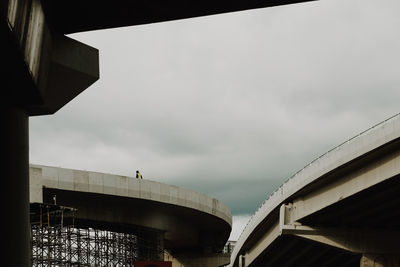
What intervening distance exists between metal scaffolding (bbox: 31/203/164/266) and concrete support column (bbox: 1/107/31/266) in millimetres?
24320

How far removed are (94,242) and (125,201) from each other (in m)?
3.63

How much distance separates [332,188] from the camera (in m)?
42.9

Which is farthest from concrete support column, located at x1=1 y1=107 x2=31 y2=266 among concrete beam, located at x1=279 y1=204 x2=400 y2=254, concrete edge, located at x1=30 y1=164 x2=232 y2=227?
concrete beam, located at x1=279 y1=204 x2=400 y2=254

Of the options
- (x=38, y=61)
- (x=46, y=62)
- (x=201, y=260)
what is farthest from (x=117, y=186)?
(x=38, y=61)

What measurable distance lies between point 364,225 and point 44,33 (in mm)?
38129

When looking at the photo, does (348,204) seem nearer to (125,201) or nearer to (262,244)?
(125,201)

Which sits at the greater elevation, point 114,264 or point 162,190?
point 162,190

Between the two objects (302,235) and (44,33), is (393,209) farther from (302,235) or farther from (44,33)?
(44,33)

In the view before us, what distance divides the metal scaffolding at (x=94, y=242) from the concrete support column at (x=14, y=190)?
24320 millimetres

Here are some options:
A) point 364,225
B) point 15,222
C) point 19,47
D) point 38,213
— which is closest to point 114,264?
point 38,213

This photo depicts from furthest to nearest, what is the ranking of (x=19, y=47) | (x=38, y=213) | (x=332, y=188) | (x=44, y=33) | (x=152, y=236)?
(x=152, y=236) < (x=332, y=188) < (x=38, y=213) < (x=44, y=33) < (x=19, y=47)

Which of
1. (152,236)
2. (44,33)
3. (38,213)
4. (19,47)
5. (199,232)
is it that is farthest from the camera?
(199,232)

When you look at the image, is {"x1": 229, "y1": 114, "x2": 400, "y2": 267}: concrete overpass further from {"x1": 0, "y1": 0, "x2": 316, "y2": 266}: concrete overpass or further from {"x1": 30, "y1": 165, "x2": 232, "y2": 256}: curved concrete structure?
{"x1": 0, "y1": 0, "x2": 316, "y2": 266}: concrete overpass

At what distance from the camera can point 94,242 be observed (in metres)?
44.1
